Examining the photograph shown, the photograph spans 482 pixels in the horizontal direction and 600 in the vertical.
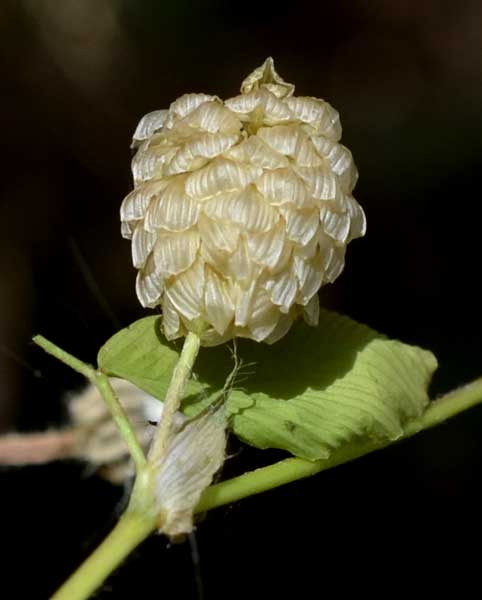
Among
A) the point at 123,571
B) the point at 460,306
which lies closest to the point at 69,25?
the point at 460,306

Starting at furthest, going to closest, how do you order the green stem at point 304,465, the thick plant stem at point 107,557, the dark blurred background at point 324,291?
the dark blurred background at point 324,291 → the green stem at point 304,465 → the thick plant stem at point 107,557

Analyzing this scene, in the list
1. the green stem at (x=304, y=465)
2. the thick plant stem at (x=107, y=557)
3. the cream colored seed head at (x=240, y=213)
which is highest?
the cream colored seed head at (x=240, y=213)

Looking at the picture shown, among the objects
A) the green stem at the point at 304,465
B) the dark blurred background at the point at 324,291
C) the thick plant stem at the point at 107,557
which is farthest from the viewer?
the dark blurred background at the point at 324,291

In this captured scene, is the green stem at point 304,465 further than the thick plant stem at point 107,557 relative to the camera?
Yes

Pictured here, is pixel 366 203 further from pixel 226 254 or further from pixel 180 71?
pixel 226 254

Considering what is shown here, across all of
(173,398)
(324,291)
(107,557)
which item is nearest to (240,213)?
(173,398)

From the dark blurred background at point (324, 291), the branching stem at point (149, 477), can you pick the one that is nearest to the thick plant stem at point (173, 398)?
the branching stem at point (149, 477)

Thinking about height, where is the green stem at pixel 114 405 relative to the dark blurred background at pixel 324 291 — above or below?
below

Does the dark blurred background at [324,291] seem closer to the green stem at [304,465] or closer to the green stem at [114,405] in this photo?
the green stem at [304,465]
